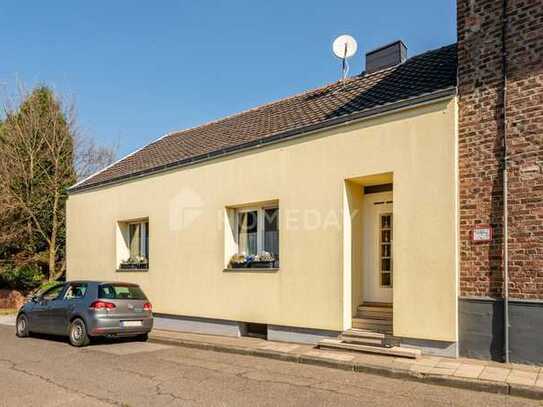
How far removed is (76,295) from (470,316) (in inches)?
326

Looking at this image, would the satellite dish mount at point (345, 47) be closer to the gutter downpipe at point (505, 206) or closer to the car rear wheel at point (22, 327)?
the gutter downpipe at point (505, 206)

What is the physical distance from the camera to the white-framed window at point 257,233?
10.7 metres

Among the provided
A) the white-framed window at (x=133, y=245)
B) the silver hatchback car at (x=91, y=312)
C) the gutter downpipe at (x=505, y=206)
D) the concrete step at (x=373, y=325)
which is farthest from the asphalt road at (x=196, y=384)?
the white-framed window at (x=133, y=245)

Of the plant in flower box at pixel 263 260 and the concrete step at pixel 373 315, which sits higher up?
the plant in flower box at pixel 263 260

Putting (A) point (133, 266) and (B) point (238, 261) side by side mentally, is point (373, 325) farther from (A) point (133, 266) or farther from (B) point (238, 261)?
(A) point (133, 266)

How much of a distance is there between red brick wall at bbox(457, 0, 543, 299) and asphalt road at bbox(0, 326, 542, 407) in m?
2.10

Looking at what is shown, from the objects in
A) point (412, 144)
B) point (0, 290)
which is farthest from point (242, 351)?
point (0, 290)

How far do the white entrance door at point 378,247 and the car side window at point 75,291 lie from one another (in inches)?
245

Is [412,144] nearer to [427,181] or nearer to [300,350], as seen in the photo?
[427,181]

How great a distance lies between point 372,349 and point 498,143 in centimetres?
397

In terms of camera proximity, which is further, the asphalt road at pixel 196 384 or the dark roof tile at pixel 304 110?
the dark roof tile at pixel 304 110

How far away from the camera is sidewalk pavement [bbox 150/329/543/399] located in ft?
20.5

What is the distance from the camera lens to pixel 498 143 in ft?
25.1

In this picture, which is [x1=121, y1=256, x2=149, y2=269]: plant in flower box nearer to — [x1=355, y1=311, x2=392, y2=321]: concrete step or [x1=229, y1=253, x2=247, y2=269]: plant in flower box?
[x1=229, y1=253, x2=247, y2=269]: plant in flower box
